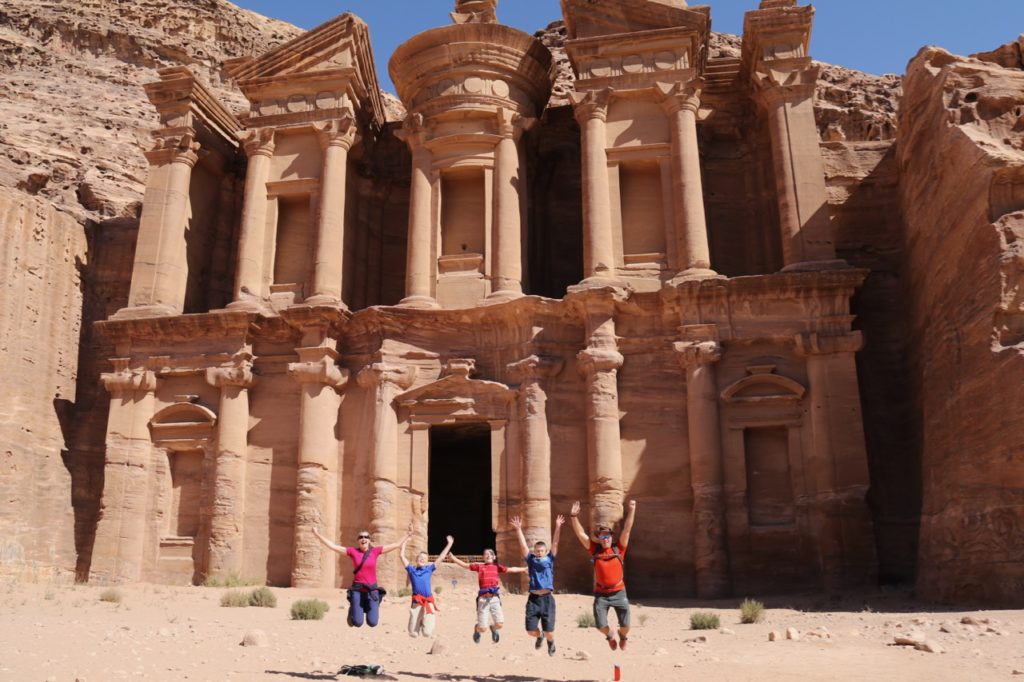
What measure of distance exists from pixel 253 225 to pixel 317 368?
4.39 m

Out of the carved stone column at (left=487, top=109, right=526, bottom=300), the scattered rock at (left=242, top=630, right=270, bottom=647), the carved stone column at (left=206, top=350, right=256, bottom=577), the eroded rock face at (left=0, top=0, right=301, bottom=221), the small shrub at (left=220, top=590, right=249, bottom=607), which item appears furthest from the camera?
the eroded rock face at (left=0, top=0, right=301, bottom=221)

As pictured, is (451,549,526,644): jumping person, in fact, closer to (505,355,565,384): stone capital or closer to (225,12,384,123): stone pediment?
(505,355,565,384): stone capital

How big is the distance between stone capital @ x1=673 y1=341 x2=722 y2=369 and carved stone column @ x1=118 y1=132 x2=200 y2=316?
37.7ft

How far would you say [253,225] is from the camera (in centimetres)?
2278

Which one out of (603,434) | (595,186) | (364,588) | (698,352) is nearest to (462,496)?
(603,434)

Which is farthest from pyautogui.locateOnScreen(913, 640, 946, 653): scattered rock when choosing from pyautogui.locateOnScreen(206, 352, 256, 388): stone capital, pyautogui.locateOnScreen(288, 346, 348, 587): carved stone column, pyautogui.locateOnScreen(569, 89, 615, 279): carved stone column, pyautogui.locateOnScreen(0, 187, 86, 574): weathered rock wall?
pyautogui.locateOnScreen(0, 187, 86, 574): weathered rock wall

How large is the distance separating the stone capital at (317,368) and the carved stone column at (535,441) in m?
3.79

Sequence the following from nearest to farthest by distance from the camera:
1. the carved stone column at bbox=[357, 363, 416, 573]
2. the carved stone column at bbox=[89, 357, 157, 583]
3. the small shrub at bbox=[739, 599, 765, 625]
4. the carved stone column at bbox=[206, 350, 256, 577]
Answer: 1. the small shrub at bbox=[739, 599, 765, 625]
2. the carved stone column at bbox=[357, 363, 416, 573]
3. the carved stone column at bbox=[206, 350, 256, 577]
4. the carved stone column at bbox=[89, 357, 157, 583]

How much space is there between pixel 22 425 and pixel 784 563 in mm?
16657

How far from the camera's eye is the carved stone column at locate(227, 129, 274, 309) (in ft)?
72.9

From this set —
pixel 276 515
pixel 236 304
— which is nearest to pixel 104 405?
pixel 236 304

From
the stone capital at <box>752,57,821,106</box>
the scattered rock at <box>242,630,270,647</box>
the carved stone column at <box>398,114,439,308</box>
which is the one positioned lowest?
the scattered rock at <box>242,630,270,647</box>

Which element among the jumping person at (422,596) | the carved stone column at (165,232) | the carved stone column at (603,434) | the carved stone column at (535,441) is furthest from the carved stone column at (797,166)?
the carved stone column at (165,232)

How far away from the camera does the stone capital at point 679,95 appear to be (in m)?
21.7
